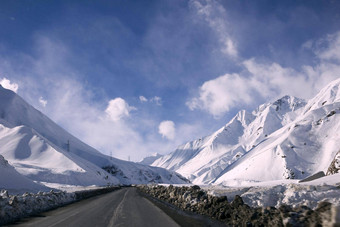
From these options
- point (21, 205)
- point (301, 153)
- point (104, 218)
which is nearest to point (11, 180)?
point (21, 205)

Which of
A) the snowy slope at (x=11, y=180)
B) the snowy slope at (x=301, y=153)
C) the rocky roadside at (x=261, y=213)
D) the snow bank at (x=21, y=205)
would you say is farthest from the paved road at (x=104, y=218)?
the snowy slope at (x=301, y=153)

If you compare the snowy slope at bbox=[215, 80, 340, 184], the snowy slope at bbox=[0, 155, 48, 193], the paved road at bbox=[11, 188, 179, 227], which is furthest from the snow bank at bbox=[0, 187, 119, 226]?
Result: the snowy slope at bbox=[215, 80, 340, 184]

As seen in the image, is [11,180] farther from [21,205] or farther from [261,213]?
[261,213]

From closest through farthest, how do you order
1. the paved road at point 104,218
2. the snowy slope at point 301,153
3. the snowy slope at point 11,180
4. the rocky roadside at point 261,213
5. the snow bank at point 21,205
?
1. the rocky roadside at point 261,213
2. the paved road at point 104,218
3. the snow bank at point 21,205
4. the snowy slope at point 11,180
5. the snowy slope at point 301,153

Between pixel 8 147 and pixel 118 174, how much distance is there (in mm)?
90877

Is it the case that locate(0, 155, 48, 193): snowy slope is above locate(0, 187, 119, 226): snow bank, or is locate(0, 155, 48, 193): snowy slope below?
below

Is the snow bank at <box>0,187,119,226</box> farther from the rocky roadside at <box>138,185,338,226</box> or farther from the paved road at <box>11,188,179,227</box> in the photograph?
the rocky roadside at <box>138,185,338,226</box>

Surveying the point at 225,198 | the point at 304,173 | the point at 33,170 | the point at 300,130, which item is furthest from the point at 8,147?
the point at 300,130

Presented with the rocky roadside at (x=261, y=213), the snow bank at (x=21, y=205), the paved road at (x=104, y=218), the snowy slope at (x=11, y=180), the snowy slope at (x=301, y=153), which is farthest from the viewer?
the snowy slope at (x=301, y=153)

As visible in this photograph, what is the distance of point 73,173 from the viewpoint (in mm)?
99125

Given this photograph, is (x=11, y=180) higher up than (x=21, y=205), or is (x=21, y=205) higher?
(x=21, y=205)

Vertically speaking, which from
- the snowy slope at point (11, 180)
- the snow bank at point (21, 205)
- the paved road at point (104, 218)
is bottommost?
the snowy slope at point (11, 180)

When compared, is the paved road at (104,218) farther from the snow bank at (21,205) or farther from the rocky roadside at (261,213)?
the rocky roadside at (261,213)

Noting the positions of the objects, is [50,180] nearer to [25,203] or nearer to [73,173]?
[73,173]
